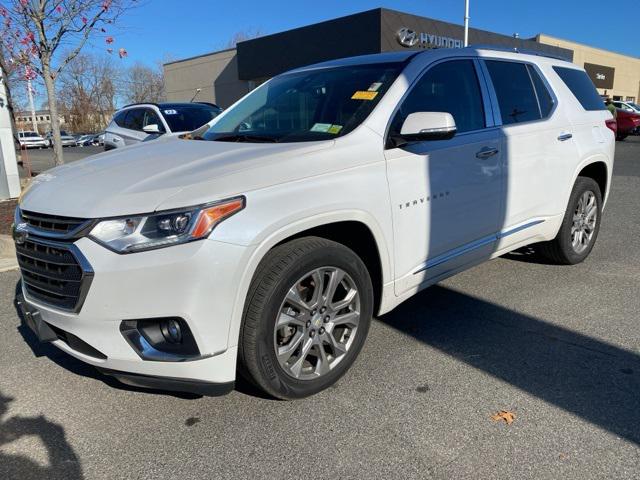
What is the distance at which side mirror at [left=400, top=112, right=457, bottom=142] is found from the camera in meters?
2.95

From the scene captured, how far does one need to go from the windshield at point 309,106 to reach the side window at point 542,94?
1.62 metres

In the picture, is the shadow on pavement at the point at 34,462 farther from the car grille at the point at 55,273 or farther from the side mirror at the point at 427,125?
the side mirror at the point at 427,125

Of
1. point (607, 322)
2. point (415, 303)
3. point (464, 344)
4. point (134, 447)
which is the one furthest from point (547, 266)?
point (134, 447)

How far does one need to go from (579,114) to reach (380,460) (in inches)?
148

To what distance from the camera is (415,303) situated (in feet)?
13.8

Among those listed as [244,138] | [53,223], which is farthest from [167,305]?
[244,138]

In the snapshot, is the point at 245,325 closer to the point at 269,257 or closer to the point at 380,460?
the point at 269,257

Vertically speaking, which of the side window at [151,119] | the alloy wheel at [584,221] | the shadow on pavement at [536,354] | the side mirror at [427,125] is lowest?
the shadow on pavement at [536,354]

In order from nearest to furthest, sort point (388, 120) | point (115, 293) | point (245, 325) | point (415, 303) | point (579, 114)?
point (115, 293)
point (245, 325)
point (388, 120)
point (415, 303)
point (579, 114)

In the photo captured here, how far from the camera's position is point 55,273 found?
250 cm

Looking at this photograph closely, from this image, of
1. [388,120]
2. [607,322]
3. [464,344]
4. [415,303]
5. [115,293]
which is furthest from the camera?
[415,303]

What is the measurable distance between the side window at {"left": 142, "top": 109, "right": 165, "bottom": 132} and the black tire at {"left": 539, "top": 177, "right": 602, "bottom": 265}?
727cm

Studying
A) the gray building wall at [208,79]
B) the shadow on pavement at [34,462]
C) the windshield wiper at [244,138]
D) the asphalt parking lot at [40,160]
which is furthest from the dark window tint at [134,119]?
the gray building wall at [208,79]

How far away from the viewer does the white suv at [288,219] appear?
7.59ft
